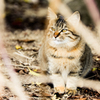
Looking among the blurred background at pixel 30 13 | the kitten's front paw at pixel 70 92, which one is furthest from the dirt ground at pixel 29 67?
the blurred background at pixel 30 13

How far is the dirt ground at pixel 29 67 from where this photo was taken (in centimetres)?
235

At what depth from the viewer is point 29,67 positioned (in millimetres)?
3121

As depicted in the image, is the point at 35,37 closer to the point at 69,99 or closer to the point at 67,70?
the point at 67,70

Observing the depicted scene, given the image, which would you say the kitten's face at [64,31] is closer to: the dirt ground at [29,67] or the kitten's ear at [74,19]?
the kitten's ear at [74,19]

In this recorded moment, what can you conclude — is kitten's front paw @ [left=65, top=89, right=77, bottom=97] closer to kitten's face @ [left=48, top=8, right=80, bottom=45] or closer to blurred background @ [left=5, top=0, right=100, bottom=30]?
kitten's face @ [left=48, top=8, right=80, bottom=45]

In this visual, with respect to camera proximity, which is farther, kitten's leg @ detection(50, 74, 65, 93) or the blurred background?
the blurred background

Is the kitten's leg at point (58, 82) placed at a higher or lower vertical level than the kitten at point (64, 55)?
lower

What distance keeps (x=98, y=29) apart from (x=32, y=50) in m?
2.02

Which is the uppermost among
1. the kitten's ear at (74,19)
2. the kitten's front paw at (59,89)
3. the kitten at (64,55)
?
the kitten's ear at (74,19)

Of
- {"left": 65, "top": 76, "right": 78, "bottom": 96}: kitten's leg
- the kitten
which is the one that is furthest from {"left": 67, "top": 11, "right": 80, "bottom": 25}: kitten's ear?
{"left": 65, "top": 76, "right": 78, "bottom": 96}: kitten's leg

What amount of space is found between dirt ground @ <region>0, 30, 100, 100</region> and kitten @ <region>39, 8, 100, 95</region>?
17 cm

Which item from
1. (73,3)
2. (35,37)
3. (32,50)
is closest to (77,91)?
(32,50)

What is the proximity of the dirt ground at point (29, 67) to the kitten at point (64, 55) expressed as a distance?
0.55ft

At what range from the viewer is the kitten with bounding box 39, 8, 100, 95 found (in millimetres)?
2371
